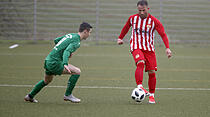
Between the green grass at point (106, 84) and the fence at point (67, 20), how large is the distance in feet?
13.5

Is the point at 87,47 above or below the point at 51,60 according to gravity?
below

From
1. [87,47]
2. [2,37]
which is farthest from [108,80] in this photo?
[2,37]

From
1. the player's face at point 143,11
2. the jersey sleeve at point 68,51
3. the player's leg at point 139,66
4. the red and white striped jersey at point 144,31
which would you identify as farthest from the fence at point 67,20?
the jersey sleeve at point 68,51

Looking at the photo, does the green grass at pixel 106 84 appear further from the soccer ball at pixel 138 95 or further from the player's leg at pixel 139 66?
the player's leg at pixel 139 66

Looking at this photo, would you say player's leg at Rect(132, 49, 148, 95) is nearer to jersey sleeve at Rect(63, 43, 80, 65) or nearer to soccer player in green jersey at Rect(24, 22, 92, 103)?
soccer player in green jersey at Rect(24, 22, 92, 103)

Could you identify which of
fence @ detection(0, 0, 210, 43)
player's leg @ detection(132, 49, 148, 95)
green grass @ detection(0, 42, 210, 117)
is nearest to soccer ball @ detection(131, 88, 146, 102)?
green grass @ detection(0, 42, 210, 117)

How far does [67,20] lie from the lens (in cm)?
2434

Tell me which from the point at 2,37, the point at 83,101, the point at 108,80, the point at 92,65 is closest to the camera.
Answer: the point at 83,101

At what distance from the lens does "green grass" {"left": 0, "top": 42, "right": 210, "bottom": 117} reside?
6.56 meters

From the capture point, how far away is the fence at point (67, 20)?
74.5ft

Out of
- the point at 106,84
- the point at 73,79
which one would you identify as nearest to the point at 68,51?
the point at 73,79

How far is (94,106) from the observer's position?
22.9ft

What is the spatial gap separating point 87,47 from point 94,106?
42.9 feet

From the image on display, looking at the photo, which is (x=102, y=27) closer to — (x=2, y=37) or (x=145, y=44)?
(x=2, y=37)
